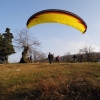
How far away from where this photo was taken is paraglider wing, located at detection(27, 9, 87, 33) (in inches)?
457

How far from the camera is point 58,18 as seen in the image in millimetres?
11820

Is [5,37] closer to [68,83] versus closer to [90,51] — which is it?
[68,83]

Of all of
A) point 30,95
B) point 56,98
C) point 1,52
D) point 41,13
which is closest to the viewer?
point 56,98

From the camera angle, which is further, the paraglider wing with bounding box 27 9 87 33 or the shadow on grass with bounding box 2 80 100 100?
the paraglider wing with bounding box 27 9 87 33

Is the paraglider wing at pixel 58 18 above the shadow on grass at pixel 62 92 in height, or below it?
above

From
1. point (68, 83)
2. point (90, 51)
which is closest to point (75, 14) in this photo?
point (68, 83)

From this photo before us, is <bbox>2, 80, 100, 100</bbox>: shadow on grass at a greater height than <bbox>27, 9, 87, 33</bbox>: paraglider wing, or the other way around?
<bbox>27, 9, 87, 33</bbox>: paraglider wing

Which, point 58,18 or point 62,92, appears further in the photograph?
point 58,18

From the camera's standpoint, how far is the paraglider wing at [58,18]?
38.1ft

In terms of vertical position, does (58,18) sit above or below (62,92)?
above

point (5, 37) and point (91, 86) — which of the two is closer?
point (91, 86)

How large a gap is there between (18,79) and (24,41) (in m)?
29.7

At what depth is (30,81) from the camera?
12688 mm

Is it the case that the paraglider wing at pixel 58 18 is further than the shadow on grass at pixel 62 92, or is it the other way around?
the paraglider wing at pixel 58 18
